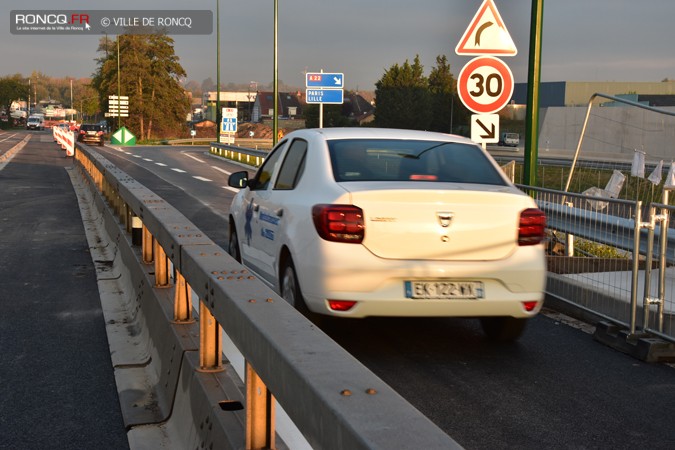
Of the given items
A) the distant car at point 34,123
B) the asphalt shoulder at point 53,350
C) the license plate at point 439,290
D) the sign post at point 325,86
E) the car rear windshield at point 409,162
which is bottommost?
the distant car at point 34,123

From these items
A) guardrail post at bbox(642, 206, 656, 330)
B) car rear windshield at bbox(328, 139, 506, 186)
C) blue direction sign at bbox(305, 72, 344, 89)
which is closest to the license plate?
car rear windshield at bbox(328, 139, 506, 186)

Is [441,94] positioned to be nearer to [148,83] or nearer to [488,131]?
[148,83]

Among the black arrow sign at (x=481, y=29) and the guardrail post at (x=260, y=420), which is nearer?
the guardrail post at (x=260, y=420)

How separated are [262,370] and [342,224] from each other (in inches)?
121

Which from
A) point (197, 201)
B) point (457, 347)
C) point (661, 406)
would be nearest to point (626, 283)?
point (457, 347)

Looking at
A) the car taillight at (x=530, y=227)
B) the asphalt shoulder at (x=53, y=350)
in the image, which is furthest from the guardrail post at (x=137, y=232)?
the car taillight at (x=530, y=227)

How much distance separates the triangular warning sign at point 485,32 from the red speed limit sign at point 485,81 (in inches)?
7.1

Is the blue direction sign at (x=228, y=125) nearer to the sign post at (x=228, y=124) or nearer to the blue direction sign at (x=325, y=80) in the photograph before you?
the sign post at (x=228, y=124)

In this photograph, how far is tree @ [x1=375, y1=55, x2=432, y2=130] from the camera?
97.0 metres

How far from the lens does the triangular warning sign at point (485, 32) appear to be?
11.3 metres

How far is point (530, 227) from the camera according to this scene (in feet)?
20.5

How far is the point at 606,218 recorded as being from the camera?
746 cm

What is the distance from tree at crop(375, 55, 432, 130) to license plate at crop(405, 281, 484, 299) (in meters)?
89.9

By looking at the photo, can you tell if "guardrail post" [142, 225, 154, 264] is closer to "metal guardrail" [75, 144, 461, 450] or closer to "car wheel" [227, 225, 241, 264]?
"metal guardrail" [75, 144, 461, 450]
